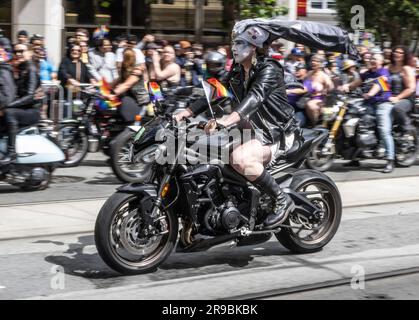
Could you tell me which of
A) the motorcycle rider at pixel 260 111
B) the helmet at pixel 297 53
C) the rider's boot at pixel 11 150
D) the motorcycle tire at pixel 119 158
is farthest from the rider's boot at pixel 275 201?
the helmet at pixel 297 53

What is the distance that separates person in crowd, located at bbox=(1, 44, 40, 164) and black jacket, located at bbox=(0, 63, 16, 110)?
0.08m

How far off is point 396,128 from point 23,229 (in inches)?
287

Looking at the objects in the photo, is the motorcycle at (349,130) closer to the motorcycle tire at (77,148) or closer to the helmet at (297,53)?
the helmet at (297,53)

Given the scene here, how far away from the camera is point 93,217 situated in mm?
8258

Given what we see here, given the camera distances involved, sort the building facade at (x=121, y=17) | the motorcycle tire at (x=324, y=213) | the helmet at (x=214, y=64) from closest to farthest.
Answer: the motorcycle tire at (x=324, y=213), the helmet at (x=214, y=64), the building facade at (x=121, y=17)

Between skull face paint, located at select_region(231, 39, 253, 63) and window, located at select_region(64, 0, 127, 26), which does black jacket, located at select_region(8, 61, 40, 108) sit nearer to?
skull face paint, located at select_region(231, 39, 253, 63)

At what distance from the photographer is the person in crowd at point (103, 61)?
14.1m

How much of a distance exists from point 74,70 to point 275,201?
7.75m

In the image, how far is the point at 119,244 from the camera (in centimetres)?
595

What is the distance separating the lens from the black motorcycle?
233 inches

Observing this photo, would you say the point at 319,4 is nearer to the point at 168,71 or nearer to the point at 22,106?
the point at 168,71

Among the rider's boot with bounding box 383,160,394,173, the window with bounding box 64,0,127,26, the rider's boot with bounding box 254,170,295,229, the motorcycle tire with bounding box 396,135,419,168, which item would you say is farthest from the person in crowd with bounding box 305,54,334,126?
the window with bounding box 64,0,127,26

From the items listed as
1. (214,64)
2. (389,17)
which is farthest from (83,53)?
(389,17)

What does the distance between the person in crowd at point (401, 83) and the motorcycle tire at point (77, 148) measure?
190 inches
